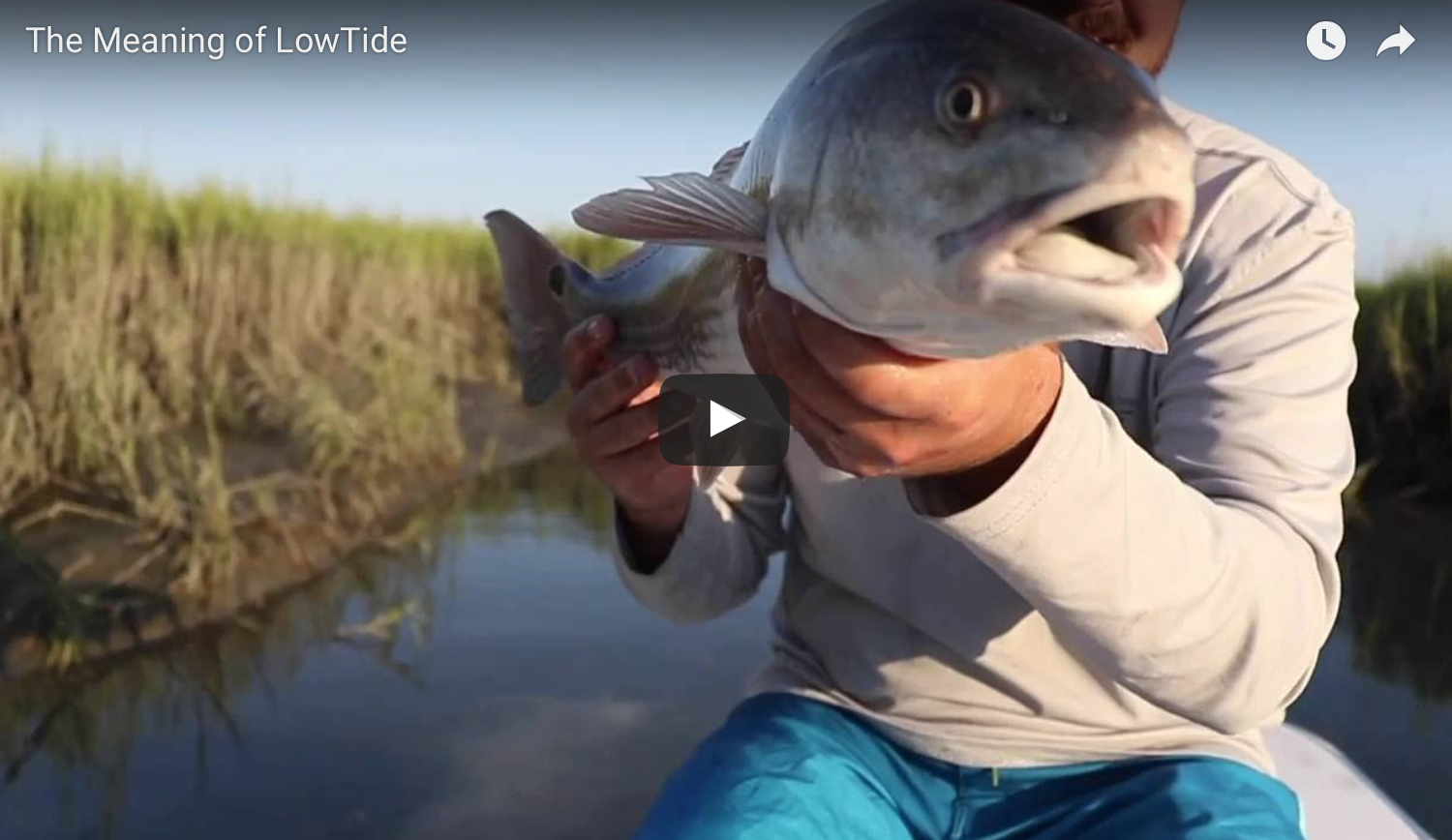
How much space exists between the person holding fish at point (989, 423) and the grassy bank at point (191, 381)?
3.16 metres

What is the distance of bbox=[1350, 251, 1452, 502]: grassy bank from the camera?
7.45 m

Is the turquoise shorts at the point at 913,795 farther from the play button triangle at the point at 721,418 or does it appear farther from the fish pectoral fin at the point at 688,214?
the fish pectoral fin at the point at 688,214

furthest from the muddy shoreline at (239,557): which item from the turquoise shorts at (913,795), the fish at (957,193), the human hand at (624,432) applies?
the fish at (957,193)

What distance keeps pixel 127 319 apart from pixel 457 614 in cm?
249

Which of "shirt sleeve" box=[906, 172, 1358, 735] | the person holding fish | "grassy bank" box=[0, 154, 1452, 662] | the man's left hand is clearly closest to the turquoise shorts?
the person holding fish

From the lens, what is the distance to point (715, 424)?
6.49ft

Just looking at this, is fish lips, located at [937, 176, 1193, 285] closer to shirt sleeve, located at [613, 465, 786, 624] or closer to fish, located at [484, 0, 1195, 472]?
fish, located at [484, 0, 1195, 472]

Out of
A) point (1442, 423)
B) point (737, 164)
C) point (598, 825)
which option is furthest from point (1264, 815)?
point (1442, 423)

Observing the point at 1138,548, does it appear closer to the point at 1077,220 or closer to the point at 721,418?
the point at 1077,220

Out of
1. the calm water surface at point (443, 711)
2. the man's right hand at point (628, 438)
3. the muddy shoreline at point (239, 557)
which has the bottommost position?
the calm water surface at point (443, 711)

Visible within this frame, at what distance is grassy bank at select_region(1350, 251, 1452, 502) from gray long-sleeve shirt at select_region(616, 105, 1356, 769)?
616 cm

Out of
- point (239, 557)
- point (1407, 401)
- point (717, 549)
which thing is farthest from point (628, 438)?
point (1407, 401)

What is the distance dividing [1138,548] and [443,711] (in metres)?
3.41

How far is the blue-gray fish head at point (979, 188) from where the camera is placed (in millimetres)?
984
